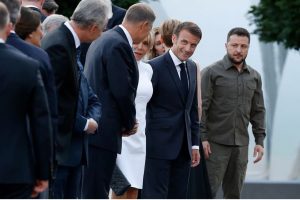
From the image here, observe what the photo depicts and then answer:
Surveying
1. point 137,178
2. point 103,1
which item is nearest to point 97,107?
point 103,1

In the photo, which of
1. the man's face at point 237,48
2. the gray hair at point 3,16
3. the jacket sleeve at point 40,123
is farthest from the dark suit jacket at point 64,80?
the man's face at point 237,48

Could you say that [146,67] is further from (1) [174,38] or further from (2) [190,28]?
(2) [190,28]

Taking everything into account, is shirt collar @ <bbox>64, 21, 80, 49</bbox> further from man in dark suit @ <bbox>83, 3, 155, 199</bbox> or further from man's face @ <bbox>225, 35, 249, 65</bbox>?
man's face @ <bbox>225, 35, 249, 65</bbox>

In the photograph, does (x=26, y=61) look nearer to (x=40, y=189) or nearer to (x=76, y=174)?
(x=40, y=189)

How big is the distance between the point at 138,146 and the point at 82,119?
1.35 metres

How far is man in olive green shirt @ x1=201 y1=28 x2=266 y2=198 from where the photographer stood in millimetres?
9945

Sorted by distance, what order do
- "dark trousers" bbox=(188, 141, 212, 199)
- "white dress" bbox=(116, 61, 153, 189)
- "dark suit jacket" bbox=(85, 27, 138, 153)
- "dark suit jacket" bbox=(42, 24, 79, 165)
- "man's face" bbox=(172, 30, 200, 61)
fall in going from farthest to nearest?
"dark trousers" bbox=(188, 141, 212, 199) → "man's face" bbox=(172, 30, 200, 61) → "white dress" bbox=(116, 61, 153, 189) → "dark suit jacket" bbox=(85, 27, 138, 153) → "dark suit jacket" bbox=(42, 24, 79, 165)

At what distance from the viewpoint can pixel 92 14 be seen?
287 inches

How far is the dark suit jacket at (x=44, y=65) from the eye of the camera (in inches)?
247

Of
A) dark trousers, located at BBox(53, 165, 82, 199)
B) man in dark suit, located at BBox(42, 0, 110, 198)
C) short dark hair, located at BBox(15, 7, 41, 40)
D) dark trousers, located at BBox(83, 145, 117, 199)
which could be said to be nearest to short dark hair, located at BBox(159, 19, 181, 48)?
dark trousers, located at BBox(83, 145, 117, 199)

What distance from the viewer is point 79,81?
7398 mm

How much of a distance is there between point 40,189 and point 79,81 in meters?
1.53

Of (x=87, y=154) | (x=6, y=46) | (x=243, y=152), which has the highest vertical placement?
(x=6, y=46)

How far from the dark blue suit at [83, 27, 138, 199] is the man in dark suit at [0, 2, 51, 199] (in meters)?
1.83
